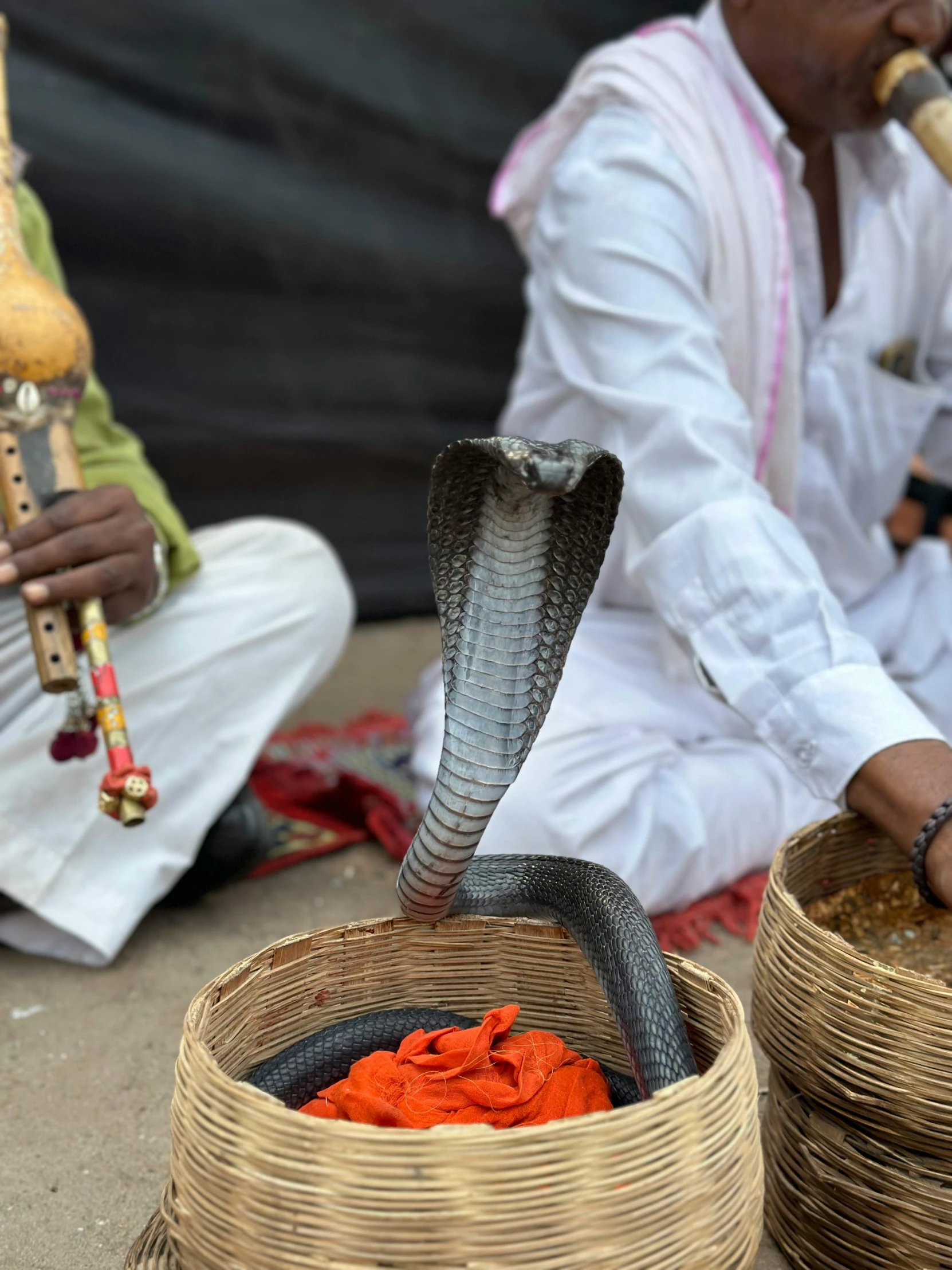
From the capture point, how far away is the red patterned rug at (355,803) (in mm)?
2213

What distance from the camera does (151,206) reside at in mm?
3295

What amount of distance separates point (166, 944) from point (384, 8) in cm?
253

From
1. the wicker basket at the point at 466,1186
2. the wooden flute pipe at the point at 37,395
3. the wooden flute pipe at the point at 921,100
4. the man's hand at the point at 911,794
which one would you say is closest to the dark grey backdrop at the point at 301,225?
the wooden flute pipe at the point at 37,395

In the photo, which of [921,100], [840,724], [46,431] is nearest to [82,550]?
[46,431]

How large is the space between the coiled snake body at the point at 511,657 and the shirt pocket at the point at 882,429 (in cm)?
133

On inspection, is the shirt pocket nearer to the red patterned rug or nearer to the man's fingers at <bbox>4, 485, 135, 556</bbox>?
the red patterned rug

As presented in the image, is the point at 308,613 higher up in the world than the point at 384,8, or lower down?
lower down

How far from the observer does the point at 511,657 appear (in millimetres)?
1192

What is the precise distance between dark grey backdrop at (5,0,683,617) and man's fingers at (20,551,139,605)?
1.69m

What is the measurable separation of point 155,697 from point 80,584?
513 millimetres

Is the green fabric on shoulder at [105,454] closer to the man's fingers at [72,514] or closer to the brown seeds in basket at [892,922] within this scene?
the man's fingers at [72,514]

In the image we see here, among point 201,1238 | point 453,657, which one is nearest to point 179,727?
point 453,657

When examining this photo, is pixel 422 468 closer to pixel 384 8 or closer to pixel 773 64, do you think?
pixel 384 8

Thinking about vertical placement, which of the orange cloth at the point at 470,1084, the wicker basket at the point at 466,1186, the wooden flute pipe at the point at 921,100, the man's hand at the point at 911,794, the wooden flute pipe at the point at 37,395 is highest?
the wooden flute pipe at the point at 921,100
